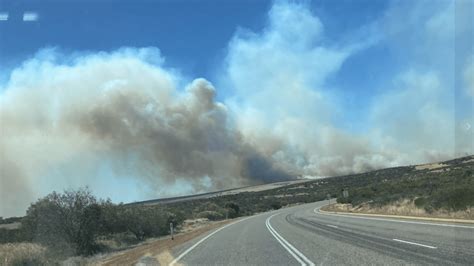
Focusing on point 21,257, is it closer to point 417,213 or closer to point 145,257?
point 145,257

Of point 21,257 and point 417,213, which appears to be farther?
point 417,213

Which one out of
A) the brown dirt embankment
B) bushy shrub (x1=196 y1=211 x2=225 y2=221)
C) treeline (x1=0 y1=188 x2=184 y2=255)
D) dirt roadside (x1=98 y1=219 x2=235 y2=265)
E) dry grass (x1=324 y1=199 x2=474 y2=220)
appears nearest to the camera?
dirt roadside (x1=98 y1=219 x2=235 y2=265)

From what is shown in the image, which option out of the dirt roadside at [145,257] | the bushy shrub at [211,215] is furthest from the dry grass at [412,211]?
the bushy shrub at [211,215]

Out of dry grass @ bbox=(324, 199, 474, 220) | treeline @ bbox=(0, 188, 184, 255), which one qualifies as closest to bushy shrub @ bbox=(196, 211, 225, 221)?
dry grass @ bbox=(324, 199, 474, 220)

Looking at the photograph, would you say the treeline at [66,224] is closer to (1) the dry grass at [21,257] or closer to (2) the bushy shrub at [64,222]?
(2) the bushy shrub at [64,222]

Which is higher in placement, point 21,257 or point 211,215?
point 21,257

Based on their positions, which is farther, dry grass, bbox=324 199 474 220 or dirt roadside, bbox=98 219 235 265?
dry grass, bbox=324 199 474 220

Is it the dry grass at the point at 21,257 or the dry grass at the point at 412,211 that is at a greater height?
the dry grass at the point at 21,257

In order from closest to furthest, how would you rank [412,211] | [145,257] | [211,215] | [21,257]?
[21,257] → [145,257] → [412,211] → [211,215]

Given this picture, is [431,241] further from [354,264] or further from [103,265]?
[103,265]

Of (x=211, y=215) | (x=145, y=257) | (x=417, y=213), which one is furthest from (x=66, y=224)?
(x=211, y=215)

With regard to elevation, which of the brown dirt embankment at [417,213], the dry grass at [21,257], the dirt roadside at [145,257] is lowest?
the brown dirt embankment at [417,213]

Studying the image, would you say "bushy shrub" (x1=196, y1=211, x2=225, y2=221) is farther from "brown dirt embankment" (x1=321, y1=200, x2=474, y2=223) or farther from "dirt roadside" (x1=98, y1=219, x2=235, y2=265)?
"dirt roadside" (x1=98, y1=219, x2=235, y2=265)

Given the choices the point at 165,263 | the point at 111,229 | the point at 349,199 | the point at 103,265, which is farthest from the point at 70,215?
the point at 349,199
